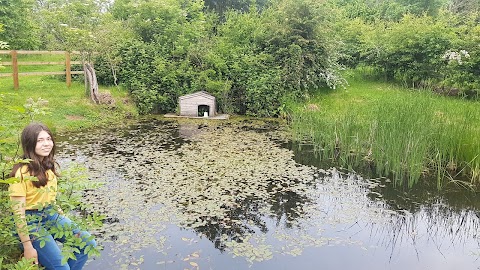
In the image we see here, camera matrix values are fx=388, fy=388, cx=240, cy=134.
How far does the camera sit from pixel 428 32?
10.4m

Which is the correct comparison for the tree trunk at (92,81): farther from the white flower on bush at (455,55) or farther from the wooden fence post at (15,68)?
the white flower on bush at (455,55)

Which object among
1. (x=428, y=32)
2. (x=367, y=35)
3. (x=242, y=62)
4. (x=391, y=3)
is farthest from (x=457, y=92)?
(x=391, y=3)

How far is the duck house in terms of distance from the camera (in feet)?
29.7

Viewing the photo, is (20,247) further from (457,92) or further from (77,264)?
(457,92)

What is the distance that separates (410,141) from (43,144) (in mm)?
4262

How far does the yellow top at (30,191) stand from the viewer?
1950 mm

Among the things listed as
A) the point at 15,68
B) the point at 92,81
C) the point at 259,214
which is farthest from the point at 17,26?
the point at 259,214

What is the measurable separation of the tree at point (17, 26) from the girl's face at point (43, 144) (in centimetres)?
1112

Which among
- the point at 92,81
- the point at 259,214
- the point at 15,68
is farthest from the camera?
the point at 92,81

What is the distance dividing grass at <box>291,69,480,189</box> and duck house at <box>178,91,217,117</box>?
336 centimetres

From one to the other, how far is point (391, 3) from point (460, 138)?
15.6 metres

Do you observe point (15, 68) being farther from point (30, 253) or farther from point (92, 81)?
point (30, 253)

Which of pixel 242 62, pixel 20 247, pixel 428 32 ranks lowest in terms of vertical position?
pixel 20 247

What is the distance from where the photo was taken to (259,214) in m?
3.96
